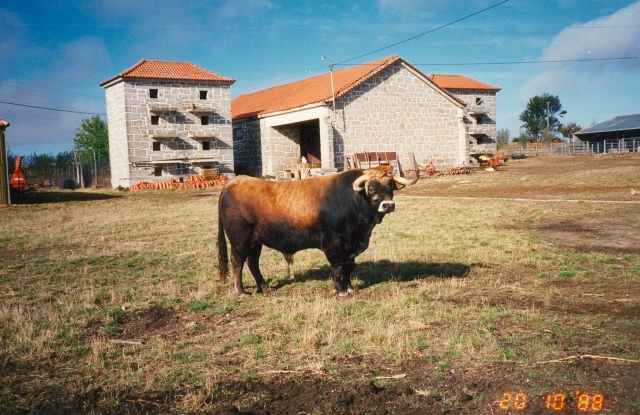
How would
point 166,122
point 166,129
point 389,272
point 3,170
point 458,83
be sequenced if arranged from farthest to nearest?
1. point 458,83
2. point 166,122
3. point 166,129
4. point 3,170
5. point 389,272

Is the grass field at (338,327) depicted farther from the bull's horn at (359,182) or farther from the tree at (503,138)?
the tree at (503,138)

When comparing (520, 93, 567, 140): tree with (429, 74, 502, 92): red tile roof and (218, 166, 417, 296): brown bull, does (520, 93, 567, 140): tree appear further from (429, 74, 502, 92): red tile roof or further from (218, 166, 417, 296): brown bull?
(218, 166, 417, 296): brown bull

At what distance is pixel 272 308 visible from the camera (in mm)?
7328

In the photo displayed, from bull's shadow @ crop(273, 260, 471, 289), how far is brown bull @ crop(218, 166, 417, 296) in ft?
2.69

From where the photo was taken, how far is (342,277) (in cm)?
793

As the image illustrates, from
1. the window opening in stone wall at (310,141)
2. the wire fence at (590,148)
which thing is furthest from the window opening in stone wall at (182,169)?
the wire fence at (590,148)

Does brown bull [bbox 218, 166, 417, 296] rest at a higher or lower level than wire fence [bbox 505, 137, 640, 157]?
lower

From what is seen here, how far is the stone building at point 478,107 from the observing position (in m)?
48.5

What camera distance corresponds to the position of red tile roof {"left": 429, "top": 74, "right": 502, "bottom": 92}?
4834 centimetres

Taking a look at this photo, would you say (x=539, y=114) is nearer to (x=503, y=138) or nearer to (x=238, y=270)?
(x=503, y=138)

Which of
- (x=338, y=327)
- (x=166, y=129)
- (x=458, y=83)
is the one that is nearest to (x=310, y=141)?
(x=166, y=129)

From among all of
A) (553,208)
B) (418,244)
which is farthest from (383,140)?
(418,244)

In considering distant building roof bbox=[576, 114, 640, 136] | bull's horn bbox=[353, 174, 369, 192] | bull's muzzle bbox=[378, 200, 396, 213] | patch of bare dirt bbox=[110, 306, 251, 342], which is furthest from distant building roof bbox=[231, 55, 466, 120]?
distant building roof bbox=[576, 114, 640, 136]

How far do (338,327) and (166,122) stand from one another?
33.0m
